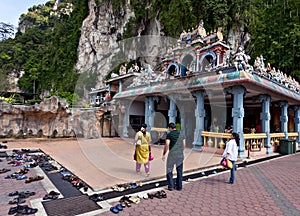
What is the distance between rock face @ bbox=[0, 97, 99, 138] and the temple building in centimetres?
276

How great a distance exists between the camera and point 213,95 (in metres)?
12.1

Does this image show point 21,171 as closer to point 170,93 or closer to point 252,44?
point 170,93

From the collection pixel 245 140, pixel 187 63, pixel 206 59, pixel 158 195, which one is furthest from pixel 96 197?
pixel 187 63

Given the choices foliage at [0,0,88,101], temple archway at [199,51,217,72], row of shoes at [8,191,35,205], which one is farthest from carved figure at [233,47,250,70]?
foliage at [0,0,88,101]

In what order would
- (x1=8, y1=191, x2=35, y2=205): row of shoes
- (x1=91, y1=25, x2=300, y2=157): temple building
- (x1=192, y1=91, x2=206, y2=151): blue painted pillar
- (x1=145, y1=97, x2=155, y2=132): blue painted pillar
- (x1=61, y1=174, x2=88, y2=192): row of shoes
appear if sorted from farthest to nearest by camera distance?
(x1=145, y1=97, x2=155, y2=132): blue painted pillar
(x1=192, y1=91, x2=206, y2=151): blue painted pillar
(x1=91, y1=25, x2=300, y2=157): temple building
(x1=61, y1=174, x2=88, y2=192): row of shoes
(x1=8, y1=191, x2=35, y2=205): row of shoes

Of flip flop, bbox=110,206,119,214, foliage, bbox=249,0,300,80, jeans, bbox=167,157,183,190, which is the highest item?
foliage, bbox=249,0,300,80

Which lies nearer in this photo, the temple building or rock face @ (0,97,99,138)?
the temple building

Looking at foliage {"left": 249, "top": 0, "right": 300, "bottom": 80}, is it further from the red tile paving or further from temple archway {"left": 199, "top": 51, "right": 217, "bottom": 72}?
the red tile paving

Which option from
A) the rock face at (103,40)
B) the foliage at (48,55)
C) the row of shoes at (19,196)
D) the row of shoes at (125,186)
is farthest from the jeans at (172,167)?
the foliage at (48,55)

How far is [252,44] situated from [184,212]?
94.2 feet

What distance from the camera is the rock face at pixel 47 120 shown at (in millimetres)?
14857

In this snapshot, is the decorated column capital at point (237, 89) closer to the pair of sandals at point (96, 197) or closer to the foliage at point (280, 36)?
the pair of sandals at point (96, 197)

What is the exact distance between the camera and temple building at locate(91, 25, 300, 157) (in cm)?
979

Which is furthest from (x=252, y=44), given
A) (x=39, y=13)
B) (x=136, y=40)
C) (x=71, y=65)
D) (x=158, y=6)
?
Answer: (x=39, y=13)
